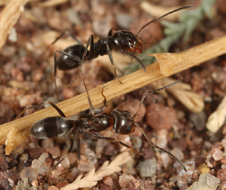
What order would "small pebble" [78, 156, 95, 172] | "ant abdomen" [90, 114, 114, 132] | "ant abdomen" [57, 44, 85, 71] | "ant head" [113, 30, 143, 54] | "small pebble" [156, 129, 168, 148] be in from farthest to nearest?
"ant abdomen" [57, 44, 85, 71], "ant head" [113, 30, 143, 54], "small pebble" [156, 129, 168, 148], "ant abdomen" [90, 114, 114, 132], "small pebble" [78, 156, 95, 172]

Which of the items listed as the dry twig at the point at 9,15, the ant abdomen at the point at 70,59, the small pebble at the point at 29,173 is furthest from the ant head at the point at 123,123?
the dry twig at the point at 9,15

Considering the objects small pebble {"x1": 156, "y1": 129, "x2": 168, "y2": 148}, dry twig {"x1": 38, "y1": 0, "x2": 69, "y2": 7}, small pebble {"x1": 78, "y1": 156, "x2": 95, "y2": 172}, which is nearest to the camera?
small pebble {"x1": 78, "y1": 156, "x2": 95, "y2": 172}

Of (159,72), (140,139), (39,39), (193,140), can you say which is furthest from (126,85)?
(39,39)

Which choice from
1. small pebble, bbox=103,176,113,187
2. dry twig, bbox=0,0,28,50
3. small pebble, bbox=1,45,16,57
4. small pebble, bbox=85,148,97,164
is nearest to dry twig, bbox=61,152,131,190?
small pebble, bbox=103,176,113,187

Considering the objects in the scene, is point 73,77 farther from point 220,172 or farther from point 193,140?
point 220,172

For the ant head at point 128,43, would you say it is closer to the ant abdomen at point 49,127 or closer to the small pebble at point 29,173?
the ant abdomen at point 49,127

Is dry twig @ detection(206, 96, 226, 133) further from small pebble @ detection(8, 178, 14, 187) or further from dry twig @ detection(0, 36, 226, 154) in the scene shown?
small pebble @ detection(8, 178, 14, 187)

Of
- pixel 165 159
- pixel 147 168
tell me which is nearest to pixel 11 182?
pixel 147 168
